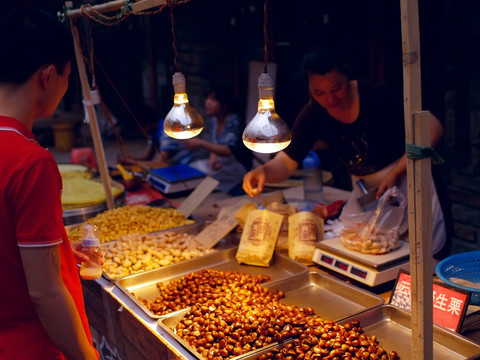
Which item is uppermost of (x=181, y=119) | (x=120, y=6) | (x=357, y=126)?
(x=120, y=6)

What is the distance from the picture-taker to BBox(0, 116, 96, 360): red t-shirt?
1.28 metres

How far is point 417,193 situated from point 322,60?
4.67ft

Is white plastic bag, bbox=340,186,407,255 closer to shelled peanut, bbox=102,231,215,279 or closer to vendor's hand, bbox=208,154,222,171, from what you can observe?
shelled peanut, bbox=102,231,215,279

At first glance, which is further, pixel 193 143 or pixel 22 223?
pixel 193 143

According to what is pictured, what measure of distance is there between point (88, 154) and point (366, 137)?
3.49 meters

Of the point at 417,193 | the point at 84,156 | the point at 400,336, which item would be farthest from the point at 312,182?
the point at 84,156

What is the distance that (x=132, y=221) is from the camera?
10.9 ft

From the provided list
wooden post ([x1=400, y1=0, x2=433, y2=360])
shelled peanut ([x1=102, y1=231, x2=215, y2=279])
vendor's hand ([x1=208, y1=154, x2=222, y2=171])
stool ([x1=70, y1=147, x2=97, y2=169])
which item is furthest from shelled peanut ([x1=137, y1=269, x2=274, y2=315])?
stool ([x1=70, y1=147, x2=97, y2=169])

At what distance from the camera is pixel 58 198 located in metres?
1.37

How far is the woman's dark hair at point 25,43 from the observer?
134 cm

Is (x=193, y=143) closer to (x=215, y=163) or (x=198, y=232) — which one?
(x=215, y=163)

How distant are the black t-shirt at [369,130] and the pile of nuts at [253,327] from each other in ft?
3.55

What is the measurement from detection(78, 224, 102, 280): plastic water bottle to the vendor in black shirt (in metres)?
1.30

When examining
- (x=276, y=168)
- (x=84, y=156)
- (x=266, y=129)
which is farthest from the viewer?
(x=84, y=156)
